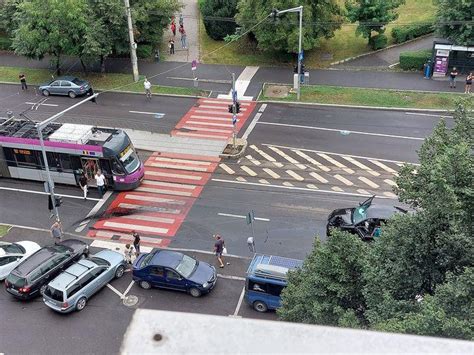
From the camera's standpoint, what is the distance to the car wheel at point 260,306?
62.1 ft

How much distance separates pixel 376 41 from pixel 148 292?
30344mm

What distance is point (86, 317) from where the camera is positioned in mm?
19000

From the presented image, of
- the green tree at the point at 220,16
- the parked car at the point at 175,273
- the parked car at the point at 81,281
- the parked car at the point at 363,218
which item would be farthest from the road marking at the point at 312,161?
the green tree at the point at 220,16

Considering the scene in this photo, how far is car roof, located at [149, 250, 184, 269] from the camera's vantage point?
19775 millimetres

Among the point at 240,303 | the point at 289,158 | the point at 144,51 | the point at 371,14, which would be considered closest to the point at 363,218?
the point at 240,303

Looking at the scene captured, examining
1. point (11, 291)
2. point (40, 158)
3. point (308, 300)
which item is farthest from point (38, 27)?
point (308, 300)

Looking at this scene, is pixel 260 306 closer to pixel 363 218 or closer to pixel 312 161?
pixel 363 218

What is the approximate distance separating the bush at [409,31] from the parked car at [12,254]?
3340 centimetres

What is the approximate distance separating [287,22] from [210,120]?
34.9 ft

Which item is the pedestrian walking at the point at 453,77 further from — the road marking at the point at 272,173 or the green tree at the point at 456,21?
the road marking at the point at 272,173

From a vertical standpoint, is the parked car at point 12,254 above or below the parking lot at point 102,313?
above

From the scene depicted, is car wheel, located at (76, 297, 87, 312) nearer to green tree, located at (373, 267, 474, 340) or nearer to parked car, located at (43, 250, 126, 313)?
parked car, located at (43, 250, 126, 313)

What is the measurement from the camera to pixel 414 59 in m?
38.5

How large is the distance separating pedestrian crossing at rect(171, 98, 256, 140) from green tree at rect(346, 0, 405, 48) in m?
11.9
